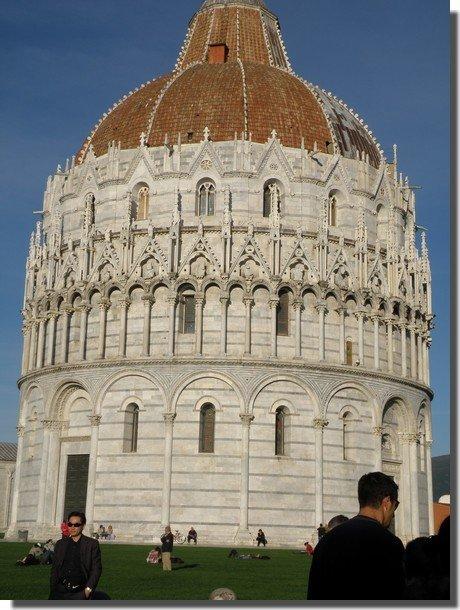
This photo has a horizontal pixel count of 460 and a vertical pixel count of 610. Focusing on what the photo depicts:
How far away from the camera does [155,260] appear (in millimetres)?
43219

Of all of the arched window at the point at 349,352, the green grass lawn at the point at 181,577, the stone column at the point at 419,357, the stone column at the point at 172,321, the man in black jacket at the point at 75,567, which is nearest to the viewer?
the man in black jacket at the point at 75,567

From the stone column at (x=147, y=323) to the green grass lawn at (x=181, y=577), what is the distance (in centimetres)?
1145

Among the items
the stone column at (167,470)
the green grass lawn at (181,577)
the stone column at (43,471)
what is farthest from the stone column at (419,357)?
the stone column at (43,471)

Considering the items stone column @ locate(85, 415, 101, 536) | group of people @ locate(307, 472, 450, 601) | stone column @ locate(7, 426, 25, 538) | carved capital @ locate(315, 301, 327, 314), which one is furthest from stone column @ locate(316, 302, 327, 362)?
group of people @ locate(307, 472, 450, 601)

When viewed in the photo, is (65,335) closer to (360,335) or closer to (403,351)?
(360,335)

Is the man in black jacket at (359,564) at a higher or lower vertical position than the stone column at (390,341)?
lower

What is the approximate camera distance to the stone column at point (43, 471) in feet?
142

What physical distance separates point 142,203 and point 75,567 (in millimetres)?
36679

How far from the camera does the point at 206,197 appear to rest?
147ft

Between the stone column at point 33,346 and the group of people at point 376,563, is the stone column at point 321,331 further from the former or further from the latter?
the group of people at point 376,563

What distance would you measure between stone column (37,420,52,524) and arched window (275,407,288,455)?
11.0 m

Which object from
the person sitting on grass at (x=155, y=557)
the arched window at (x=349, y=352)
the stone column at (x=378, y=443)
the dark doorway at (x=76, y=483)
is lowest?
the person sitting on grass at (x=155, y=557)

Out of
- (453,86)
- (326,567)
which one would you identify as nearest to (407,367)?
(453,86)

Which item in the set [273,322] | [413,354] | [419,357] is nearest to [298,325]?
[273,322]
